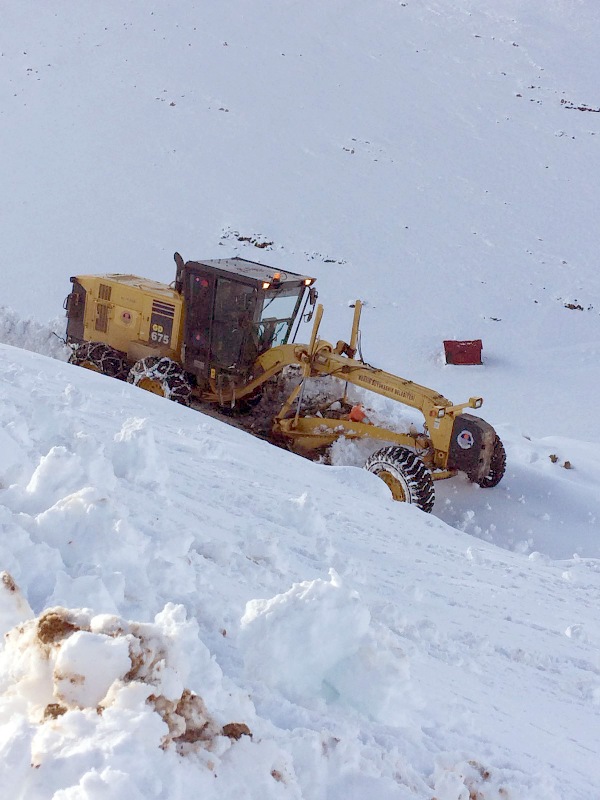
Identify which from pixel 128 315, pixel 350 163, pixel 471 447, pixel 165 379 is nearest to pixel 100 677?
pixel 471 447

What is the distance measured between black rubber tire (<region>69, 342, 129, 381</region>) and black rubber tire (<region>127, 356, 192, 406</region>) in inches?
19.6

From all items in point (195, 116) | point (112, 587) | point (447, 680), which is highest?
point (195, 116)

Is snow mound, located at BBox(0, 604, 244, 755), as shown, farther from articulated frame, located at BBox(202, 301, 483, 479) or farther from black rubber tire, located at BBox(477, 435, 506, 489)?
black rubber tire, located at BBox(477, 435, 506, 489)

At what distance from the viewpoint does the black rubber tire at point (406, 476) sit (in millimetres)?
7258

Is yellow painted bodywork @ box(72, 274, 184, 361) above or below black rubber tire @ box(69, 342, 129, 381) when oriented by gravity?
above

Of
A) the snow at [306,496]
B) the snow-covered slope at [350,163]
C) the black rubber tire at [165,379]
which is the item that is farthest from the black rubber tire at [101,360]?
the snow-covered slope at [350,163]

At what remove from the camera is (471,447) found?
308 inches

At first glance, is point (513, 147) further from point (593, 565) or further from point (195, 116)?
point (593, 565)

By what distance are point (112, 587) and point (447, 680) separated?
1.44m

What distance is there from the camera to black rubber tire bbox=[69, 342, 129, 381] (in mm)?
9602

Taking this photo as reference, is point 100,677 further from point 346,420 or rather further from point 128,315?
point 128,315

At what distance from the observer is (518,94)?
2597 cm

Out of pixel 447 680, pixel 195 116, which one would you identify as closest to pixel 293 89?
pixel 195 116

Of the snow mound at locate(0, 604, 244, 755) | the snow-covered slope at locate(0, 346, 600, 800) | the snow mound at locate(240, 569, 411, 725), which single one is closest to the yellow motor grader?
the snow-covered slope at locate(0, 346, 600, 800)
